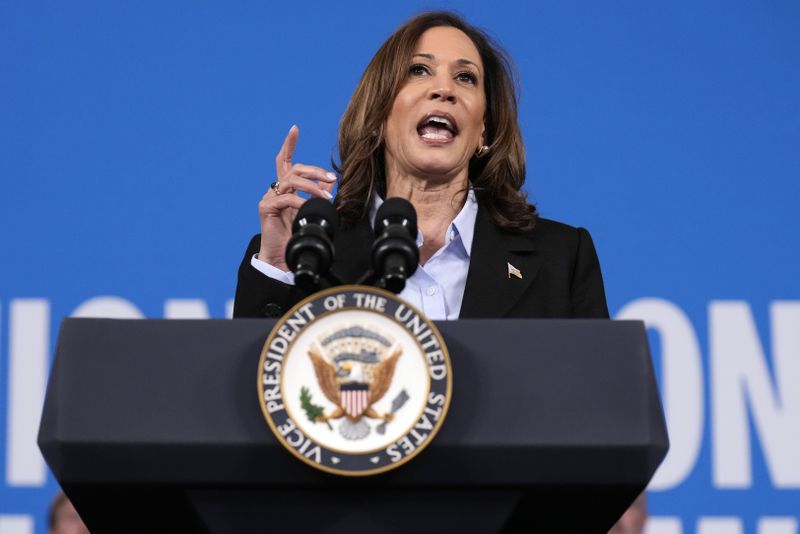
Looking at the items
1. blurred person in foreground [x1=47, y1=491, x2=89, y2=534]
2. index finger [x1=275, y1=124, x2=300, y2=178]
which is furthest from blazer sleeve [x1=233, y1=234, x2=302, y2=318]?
blurred person in foreground [x1=47, y1=491, x2=89, y2=534]

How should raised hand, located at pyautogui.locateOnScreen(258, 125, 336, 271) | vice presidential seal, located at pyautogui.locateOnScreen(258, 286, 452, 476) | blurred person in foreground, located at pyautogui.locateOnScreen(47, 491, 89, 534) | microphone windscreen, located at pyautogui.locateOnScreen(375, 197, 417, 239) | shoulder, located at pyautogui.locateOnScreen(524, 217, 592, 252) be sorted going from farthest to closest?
blurred person in foreground, located at pyautogui.locateOnScreen(47, 491, 89, 534) → shoulder, located at pyautogui.locateOnScreen(524, 217, 592, 252) → raised hand, located at pyautogui.locateOnScreen(258, 125, 336, 271) → microphone windscreen, located at pyautogui.locateOnScreen(375, 197, 417, 239) → vice presidential seal, located at pyautogui.locateOnScreen(258, 286, 452, 476)

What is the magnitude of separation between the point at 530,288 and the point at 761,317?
43.1 inches

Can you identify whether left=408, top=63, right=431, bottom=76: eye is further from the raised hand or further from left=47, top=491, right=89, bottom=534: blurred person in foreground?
left=47, top=491, right=89, bottom=534: blurred person in foreground

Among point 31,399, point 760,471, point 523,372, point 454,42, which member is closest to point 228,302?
point 31,399

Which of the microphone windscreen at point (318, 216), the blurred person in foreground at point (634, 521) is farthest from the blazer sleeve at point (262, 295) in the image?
the blurred person in foreground at point (634, 521)

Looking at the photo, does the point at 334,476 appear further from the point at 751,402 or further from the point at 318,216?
the point at 751,402

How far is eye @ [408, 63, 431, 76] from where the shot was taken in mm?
1984

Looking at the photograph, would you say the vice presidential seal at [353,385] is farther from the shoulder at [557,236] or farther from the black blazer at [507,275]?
the shoulder at [557,236]

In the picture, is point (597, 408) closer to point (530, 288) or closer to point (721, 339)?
point (530, 288)

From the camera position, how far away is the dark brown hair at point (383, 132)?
195 centimetres

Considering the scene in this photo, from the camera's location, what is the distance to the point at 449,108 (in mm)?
1913

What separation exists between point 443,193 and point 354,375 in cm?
95

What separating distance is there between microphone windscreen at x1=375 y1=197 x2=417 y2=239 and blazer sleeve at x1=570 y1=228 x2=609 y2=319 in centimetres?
60

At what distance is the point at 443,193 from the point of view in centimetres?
193
